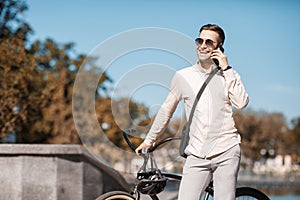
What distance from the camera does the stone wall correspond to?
6.63 m

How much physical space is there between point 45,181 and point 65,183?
0.24 metres

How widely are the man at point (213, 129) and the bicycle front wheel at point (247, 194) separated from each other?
A: 0.48 m

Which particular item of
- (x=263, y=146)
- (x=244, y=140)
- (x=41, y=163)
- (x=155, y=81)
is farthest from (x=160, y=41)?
(x=263, y=146)

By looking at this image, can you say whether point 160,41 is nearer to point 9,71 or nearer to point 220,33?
point 220,33

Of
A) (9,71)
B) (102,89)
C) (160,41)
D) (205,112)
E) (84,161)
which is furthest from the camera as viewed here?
(102,89)

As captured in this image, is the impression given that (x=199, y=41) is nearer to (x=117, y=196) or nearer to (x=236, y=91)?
(x=236, y=91)

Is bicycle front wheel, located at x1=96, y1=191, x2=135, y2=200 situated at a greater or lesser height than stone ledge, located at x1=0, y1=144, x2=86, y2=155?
lesser

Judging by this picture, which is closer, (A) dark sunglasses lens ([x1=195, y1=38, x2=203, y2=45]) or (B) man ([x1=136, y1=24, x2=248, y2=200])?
(B) man ([x1=136, y1=24, x2=248, y2=200])

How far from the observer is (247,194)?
453 cm

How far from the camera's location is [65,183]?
6898 millimetres

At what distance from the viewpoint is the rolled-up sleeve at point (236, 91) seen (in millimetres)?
3840

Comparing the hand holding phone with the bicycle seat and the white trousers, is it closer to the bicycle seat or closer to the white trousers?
the white trousers

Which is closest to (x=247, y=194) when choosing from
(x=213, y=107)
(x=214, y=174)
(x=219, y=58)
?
(x=214, y=174)

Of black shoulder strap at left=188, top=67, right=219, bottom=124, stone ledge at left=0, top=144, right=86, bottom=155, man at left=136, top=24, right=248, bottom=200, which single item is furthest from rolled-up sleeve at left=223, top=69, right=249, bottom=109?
stone ledge at left=0, top=144, right=86, bottom=155
